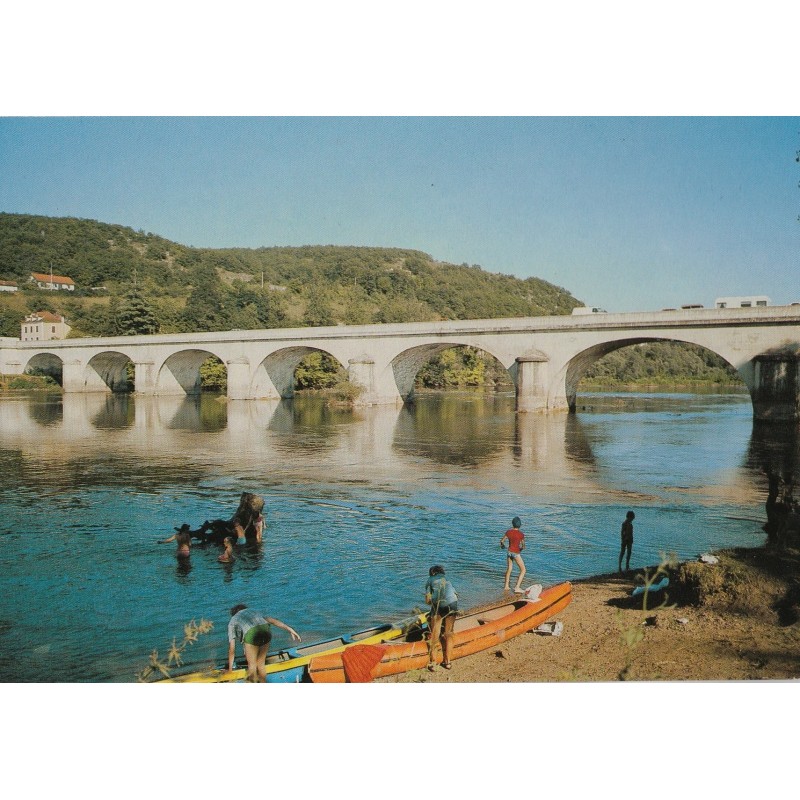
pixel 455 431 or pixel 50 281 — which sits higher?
pixel 50 281

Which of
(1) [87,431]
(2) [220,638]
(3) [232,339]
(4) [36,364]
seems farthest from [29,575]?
(4) [36,364]

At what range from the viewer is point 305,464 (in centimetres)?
1349

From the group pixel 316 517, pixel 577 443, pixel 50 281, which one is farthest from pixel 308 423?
pixel 316 517

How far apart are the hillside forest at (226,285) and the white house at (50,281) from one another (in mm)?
177

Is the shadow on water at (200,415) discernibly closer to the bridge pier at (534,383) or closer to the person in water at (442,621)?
the bridge pier at (534,383)

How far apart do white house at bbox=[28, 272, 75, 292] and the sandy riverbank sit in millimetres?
11563

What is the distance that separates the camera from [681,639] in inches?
211

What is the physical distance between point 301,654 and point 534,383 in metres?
21.7

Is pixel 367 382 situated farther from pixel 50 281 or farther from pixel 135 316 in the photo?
pixel 50 281

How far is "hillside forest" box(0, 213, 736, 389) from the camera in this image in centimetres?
1283

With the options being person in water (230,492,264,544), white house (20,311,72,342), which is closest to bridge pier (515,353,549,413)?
white house (20,311,72,342)

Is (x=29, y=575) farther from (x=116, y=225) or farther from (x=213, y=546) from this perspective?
(x=116, y=225)

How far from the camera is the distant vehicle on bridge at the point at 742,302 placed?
20594 millimetres

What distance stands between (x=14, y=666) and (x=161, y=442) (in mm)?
11913
